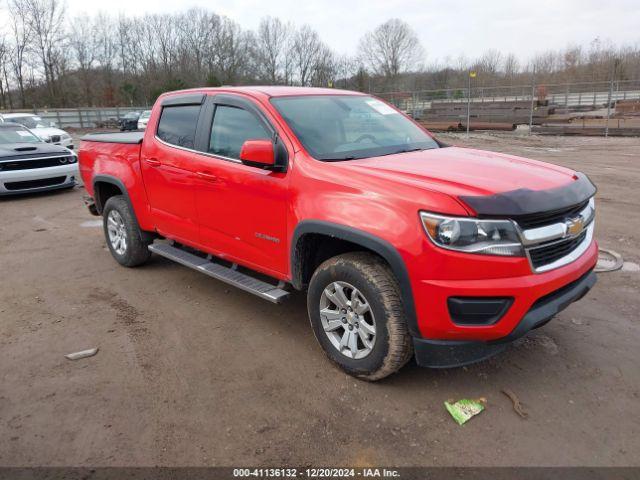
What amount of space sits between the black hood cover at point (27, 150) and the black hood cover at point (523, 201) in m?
9.89

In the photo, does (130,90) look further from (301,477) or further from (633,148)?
(301,477)

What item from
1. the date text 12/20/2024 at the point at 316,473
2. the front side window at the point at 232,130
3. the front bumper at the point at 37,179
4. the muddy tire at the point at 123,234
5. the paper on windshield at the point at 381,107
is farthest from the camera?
the front bumper at the point at 37,179

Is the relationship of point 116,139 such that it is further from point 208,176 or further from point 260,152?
point 260,152

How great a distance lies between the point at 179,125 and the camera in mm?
4688

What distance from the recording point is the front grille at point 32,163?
985 centimetres

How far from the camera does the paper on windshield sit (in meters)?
4.43

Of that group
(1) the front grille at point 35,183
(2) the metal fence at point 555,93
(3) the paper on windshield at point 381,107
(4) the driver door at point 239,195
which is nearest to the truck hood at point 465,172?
(4) the driver door at point 239,195

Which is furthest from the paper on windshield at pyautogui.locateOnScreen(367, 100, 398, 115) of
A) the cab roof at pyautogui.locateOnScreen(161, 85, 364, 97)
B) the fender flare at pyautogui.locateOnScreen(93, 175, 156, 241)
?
the fender flare at pyautogui.locateOnScreen(93, 175, 156, 241)

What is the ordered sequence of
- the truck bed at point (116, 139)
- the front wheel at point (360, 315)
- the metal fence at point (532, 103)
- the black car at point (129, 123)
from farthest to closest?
the black car at point (129, 123) < the metal fence at point (532, 103) < the truck bed at point (116, 139) < the front wheel at point (360, 315)

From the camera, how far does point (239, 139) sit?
13.1 feet

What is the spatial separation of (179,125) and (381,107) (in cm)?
185

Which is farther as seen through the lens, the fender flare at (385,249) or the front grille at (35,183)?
the front grille at (35,183)

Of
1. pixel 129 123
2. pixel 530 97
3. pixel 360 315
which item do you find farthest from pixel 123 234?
pixel 129 123

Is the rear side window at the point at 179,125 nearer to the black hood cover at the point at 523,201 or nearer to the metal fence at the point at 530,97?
the black hood cover at the point at 523,201
